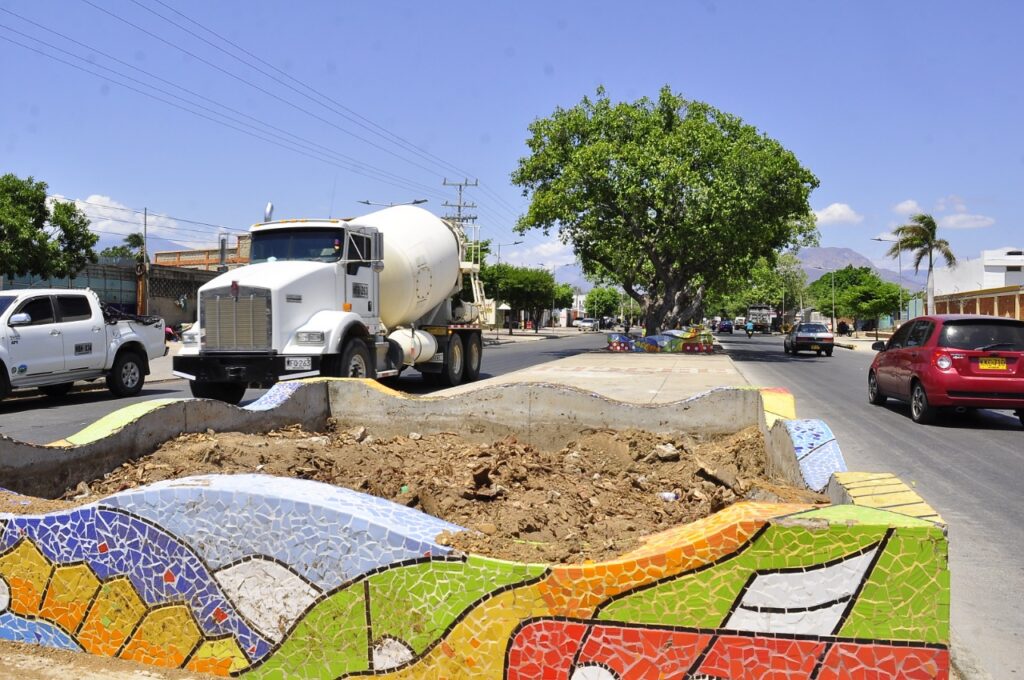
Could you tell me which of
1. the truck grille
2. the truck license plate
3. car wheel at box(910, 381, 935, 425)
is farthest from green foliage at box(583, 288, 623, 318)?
the truck license plate

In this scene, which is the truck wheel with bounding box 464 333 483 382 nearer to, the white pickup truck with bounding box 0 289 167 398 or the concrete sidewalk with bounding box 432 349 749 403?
the concrete sidewalk with bounding box 432 349 749 403

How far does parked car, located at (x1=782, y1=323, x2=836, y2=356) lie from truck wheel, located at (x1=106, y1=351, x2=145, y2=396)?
29369mm

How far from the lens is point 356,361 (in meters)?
13.9

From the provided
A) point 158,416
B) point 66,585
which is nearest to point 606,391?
point 158,416

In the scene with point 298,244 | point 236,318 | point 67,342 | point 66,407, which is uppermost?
point 298,244

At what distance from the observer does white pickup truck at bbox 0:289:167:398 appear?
1300 cm

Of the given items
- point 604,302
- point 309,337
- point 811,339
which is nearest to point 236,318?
point 309,337

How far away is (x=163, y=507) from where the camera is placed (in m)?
2.42

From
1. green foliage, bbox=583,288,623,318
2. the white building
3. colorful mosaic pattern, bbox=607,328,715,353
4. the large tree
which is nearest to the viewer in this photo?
the large tree

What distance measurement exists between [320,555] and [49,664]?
3.43 ft

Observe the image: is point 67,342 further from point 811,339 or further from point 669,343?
point 811,339

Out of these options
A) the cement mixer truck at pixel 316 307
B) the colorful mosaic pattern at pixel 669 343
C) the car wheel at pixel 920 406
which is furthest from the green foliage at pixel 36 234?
the car wheel at pixel 920 406

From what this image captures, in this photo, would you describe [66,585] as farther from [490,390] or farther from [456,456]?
[490,390]

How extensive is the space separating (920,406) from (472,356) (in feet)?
33.8
